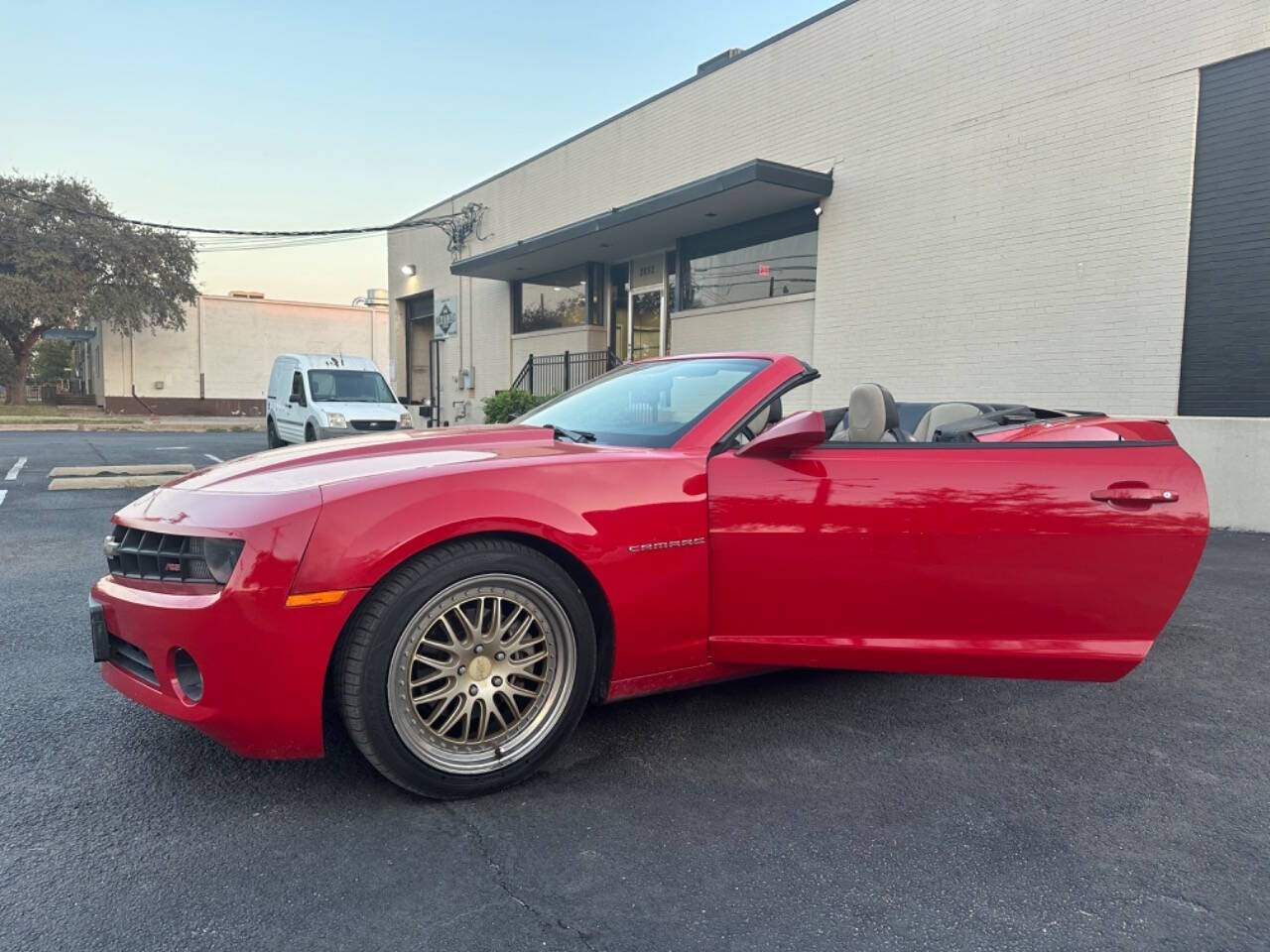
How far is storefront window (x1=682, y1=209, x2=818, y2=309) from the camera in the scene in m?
11.4

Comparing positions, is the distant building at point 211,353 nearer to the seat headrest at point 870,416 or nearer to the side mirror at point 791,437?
the seat headrest at point 870,416

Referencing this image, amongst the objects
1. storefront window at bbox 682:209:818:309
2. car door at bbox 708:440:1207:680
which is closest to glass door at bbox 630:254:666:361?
storefront window at bbox 682:209:818:309

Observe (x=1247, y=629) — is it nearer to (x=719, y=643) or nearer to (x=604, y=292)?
(x=719, y=643)

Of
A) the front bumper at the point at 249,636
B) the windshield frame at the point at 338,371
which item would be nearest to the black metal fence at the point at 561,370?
the windshield frame at the point at 338,371

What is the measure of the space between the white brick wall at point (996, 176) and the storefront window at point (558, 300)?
13.9ft

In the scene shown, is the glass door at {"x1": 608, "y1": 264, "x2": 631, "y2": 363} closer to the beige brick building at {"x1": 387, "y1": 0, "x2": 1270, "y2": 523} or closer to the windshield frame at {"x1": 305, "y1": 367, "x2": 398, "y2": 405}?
the beige brick building at {"x1": 387, "y1": 0, "x2": 1270, "y2": 523}

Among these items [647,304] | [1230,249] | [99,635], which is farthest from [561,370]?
[99,635]

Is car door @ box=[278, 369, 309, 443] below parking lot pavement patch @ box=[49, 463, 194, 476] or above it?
above

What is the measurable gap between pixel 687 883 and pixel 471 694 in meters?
0.84

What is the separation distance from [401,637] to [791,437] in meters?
1.38

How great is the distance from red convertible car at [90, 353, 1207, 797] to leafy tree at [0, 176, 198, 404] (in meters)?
33.7

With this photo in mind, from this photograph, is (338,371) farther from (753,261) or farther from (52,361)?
(52,361)

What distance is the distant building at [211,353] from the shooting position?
33250 millimetres

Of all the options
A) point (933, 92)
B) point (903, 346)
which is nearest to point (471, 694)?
point (903, 346)
